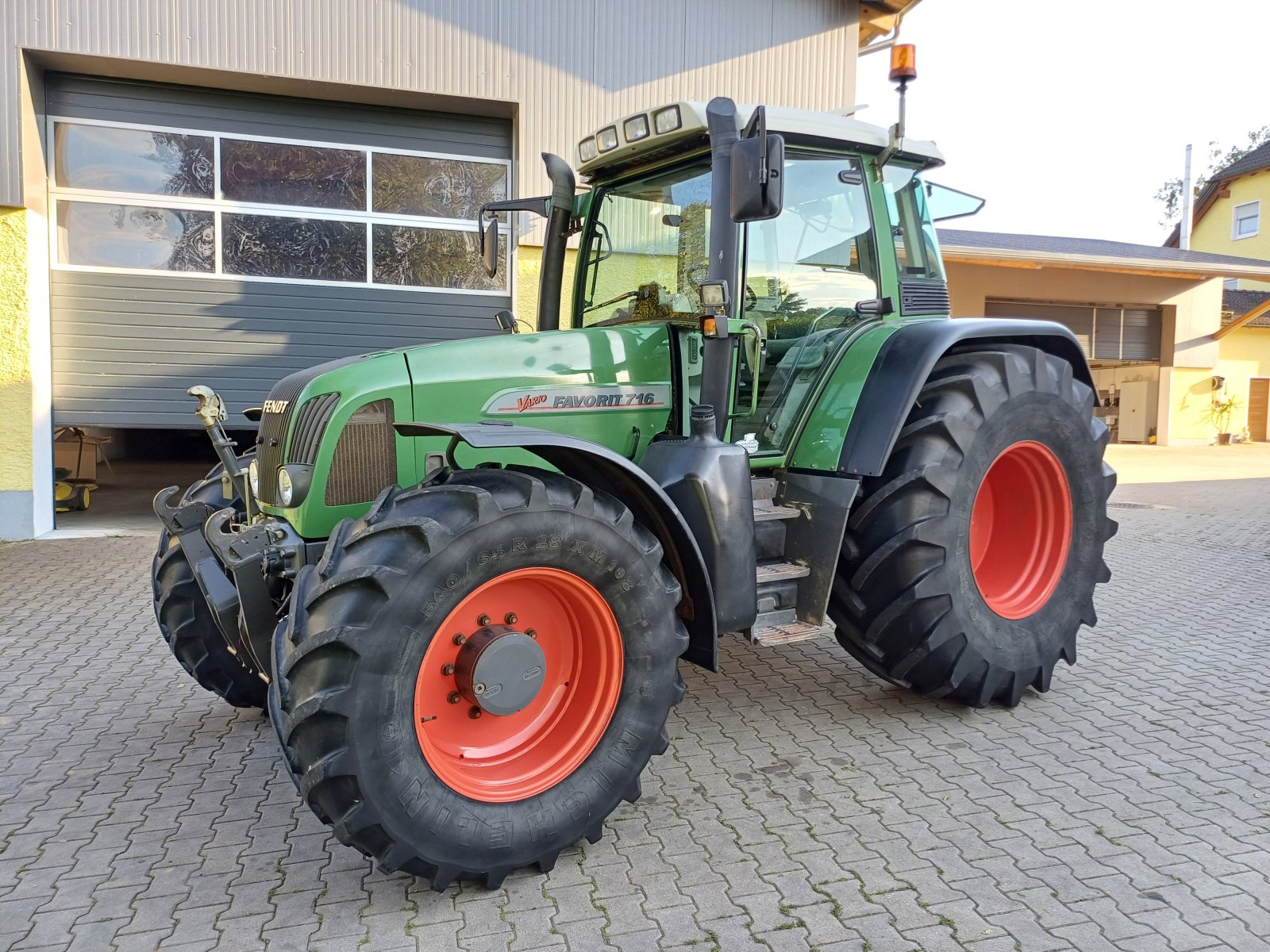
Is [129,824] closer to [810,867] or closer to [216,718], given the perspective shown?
[216,718]

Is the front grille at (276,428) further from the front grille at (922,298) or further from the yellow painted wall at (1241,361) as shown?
the yellow painted wall at (1241,361)

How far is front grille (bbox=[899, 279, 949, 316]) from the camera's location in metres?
4.27

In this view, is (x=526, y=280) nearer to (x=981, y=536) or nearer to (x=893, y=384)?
(x=981, y=536)

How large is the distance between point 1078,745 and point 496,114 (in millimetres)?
7954

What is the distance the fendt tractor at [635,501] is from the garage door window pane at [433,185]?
525 cm

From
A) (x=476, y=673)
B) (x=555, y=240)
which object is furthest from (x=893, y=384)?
(x=476, y=673)

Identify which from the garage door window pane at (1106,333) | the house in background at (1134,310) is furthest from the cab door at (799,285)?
the garage door window pane at (1106,333)

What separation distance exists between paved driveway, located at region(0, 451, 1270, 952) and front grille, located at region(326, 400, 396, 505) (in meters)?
1.10

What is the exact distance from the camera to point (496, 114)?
9.34m

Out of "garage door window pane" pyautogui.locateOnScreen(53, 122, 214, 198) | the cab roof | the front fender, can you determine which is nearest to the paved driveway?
the front fender

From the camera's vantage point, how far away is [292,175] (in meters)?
8.98

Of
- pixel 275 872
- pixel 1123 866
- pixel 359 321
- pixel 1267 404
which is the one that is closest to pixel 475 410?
pixel 275 872

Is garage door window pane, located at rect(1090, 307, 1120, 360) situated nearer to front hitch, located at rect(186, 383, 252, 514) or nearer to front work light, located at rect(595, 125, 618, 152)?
front work light, located at rect(595, 125, 618, 152)

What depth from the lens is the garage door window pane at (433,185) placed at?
30.2 feet
